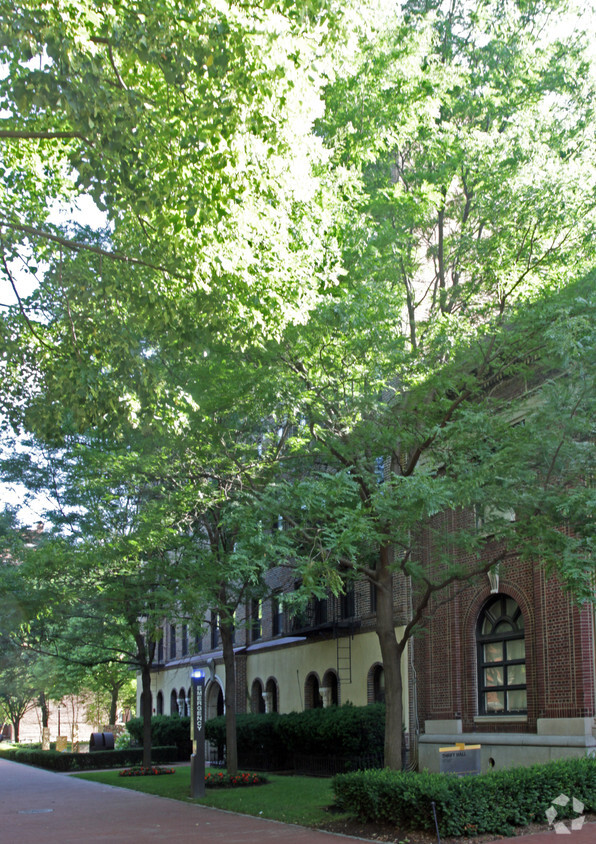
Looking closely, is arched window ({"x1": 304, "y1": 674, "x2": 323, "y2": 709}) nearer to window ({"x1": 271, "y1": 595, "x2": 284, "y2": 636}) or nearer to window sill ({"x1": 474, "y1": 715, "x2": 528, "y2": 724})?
window ({"x1": 271, "y1": 595, "x2": 284, "y2": 636})

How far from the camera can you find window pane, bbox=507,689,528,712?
1895 centimetres

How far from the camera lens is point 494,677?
2020 centimetres

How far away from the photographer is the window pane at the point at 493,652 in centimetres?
2009

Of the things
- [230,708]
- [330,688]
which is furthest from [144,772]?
[230,708]

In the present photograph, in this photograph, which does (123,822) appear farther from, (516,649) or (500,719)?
(516,649)

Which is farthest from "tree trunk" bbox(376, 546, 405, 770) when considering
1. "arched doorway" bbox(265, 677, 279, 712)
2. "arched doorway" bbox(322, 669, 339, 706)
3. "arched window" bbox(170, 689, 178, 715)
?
"arched window" bbox(170, 689, 178, 715)

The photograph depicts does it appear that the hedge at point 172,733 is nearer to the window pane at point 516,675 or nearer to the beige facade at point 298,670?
the beige facade at point 298,670

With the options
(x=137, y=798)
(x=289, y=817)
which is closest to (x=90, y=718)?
(x=137, y=798)

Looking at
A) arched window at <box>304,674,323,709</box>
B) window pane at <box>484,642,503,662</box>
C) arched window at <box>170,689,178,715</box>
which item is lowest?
arched window at <box>170,689,178,715</box>

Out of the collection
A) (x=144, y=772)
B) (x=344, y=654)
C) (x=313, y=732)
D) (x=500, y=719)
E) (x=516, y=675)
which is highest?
(x=516, y=675)

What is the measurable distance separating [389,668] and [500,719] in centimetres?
526

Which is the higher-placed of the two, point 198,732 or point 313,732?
point 198,732

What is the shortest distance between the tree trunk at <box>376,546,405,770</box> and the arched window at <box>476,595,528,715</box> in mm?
4738

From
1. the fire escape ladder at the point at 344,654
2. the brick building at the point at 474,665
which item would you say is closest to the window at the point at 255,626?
the brick building at the point at 474,665
